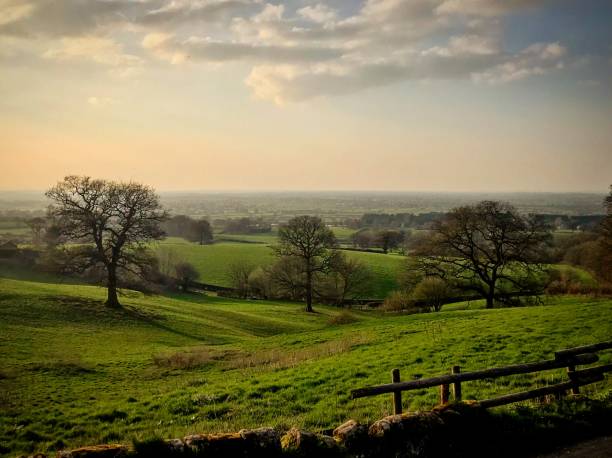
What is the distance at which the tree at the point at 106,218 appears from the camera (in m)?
37.9

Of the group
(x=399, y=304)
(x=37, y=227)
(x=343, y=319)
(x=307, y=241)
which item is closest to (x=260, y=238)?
(x=37, y=227)

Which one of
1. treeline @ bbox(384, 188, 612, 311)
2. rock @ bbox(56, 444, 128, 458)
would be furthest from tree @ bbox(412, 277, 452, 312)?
rock @ bbox(56, 444, 128, 458)

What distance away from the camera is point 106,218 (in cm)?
3866

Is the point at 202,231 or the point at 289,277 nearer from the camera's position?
the point at 289,277

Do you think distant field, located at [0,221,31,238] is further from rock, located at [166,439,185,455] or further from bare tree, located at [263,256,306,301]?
rock, located at [166,439,185,455]

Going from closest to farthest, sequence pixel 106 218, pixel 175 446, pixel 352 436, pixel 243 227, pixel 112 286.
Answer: pixel 175 446 < pixel 352 436 < pixel 106 218 < pixel 112 286 < pixel 243 227

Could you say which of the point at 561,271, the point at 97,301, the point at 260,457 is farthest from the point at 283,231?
the point at 260,457

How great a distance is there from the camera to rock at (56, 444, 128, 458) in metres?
7.25

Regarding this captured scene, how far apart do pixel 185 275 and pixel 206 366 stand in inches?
1999

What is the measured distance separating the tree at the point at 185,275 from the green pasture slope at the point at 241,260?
9.50 feet

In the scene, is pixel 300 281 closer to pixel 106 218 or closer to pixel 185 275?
pixel 185 275

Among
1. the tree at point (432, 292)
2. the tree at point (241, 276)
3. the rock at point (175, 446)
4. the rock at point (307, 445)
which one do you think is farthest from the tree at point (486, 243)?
the rock at point (175, 446)

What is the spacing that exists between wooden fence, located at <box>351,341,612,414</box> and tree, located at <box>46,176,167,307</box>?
112ft

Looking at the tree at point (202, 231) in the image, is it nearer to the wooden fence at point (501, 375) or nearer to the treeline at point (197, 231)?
the treeline at point (197, 231)
